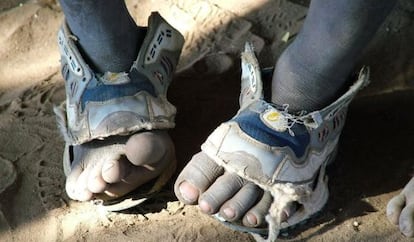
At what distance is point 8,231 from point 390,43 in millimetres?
936

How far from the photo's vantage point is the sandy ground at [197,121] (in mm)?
1259

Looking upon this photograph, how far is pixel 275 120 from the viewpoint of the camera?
1.17 m

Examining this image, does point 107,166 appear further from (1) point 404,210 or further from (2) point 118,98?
(1) point 404,210

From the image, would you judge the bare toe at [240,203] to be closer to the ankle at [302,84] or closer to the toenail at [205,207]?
the toenail at [205,207]

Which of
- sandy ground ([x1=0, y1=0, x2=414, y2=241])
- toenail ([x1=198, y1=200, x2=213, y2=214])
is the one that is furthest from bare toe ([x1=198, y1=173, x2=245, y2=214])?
sandy ground ([x1=0, y1=0, x2=414, y2=241])

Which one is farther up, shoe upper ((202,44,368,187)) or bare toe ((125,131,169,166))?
shoe upper ((202,44,368,187))

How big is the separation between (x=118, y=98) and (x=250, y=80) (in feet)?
0.81

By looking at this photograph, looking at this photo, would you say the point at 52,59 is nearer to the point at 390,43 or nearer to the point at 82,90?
the point at 82,90

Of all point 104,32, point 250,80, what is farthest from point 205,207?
point 104,32

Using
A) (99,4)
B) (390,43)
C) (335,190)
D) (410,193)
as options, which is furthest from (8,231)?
(390,43)

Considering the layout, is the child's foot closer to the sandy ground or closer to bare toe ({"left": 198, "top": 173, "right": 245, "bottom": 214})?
the sandy ground

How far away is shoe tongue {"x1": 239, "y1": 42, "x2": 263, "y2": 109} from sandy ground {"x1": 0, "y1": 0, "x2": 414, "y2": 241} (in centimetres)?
18

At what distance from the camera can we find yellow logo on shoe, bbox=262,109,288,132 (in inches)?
46.0

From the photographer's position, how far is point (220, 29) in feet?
5.41
